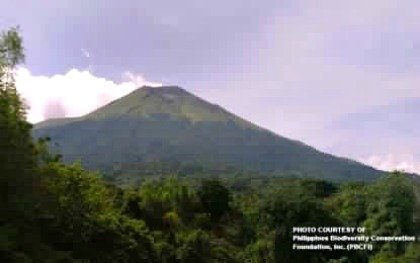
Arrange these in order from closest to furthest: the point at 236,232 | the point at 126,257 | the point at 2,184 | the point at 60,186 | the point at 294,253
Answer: the point at 2,184, the point at 60,186, the point at 126,257, the point at 294,253, the point at 236,232

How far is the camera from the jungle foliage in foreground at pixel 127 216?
68.4 feet

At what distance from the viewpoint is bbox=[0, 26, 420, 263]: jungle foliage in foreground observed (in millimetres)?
20859

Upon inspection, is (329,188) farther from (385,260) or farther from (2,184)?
(2,184)

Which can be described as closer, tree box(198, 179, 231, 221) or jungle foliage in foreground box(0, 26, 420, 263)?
jungle foliage in foreground box(0, 26, 420, 263)

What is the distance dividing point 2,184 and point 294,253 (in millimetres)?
28208

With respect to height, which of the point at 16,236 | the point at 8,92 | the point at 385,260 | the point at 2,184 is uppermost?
the point at 8,92

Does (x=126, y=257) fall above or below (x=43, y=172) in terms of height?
below

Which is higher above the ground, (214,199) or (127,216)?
(214,199)

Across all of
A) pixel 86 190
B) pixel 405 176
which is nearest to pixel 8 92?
pixel 86 190

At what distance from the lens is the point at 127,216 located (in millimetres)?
41656

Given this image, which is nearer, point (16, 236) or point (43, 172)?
point (16, 236)

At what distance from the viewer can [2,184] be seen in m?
20.1

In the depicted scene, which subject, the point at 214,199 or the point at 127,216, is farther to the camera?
the point at 214,199

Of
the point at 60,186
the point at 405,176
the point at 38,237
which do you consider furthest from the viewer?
the point at 405,176
